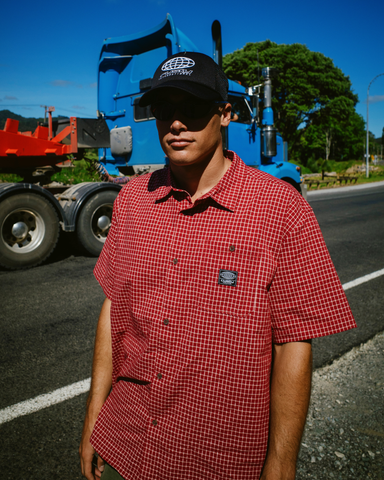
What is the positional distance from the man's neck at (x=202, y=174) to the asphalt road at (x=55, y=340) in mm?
1715

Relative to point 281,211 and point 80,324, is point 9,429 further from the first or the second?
point 281,211

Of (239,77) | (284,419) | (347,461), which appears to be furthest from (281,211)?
(239,77)

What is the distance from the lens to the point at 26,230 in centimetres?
616

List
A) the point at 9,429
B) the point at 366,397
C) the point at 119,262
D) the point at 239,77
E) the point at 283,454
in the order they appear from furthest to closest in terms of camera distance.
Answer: the point at 239,77 < the point at 366,397 < the point at 9,429 < the point at 119,262 < the point at 283,454

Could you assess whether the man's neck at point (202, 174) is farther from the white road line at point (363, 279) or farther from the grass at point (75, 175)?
the grass at point (75, 175)

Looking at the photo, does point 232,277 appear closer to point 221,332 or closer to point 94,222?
point 221,332

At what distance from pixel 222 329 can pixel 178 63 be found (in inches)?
35.8

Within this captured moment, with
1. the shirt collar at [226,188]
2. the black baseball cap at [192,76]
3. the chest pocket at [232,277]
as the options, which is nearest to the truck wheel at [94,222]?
the shirt collar at [226,188]

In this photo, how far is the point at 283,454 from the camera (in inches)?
46.7

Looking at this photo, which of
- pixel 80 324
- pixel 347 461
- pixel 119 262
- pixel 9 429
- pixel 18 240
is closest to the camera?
pixel 119 262

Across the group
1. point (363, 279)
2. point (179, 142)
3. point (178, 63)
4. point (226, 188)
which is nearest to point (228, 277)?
point (226, 188)

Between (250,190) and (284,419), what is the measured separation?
0.74 meters

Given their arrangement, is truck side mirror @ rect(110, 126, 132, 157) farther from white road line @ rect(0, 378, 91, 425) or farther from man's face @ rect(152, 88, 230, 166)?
man's face @ rect(152, 88, 230, 166)

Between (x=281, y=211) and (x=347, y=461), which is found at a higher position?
(x=281, y=211)
